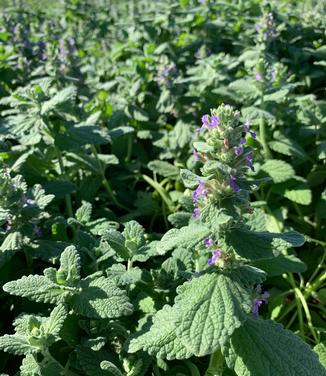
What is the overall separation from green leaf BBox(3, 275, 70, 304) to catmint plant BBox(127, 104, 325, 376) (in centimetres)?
49

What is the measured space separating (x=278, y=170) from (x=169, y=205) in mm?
→ 875

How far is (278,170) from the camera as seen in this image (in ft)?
11.4

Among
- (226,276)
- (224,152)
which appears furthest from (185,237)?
(224,152)

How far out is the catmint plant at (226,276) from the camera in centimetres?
175

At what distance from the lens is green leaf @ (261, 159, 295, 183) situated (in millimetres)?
3418

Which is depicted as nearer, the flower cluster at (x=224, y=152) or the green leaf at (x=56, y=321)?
the flower cluster at (x=224, y=152)

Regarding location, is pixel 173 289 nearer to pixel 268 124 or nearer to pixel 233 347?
pixel 233 347

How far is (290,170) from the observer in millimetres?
3467

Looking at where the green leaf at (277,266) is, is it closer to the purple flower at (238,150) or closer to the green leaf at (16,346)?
the purple flower at (238,150)

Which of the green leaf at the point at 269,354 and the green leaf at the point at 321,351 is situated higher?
the green leaf at the point at 269,354

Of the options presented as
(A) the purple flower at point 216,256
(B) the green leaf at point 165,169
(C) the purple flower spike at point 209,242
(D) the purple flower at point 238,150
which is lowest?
(B) the green leaf at point 165,169

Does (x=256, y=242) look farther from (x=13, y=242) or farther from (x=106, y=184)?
(x=106, y=184)

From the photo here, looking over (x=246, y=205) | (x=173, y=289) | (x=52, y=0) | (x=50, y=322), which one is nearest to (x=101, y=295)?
(x=50, y=322)

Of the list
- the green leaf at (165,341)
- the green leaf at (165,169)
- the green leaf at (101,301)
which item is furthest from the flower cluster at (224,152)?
the green leaf at (165,169)
